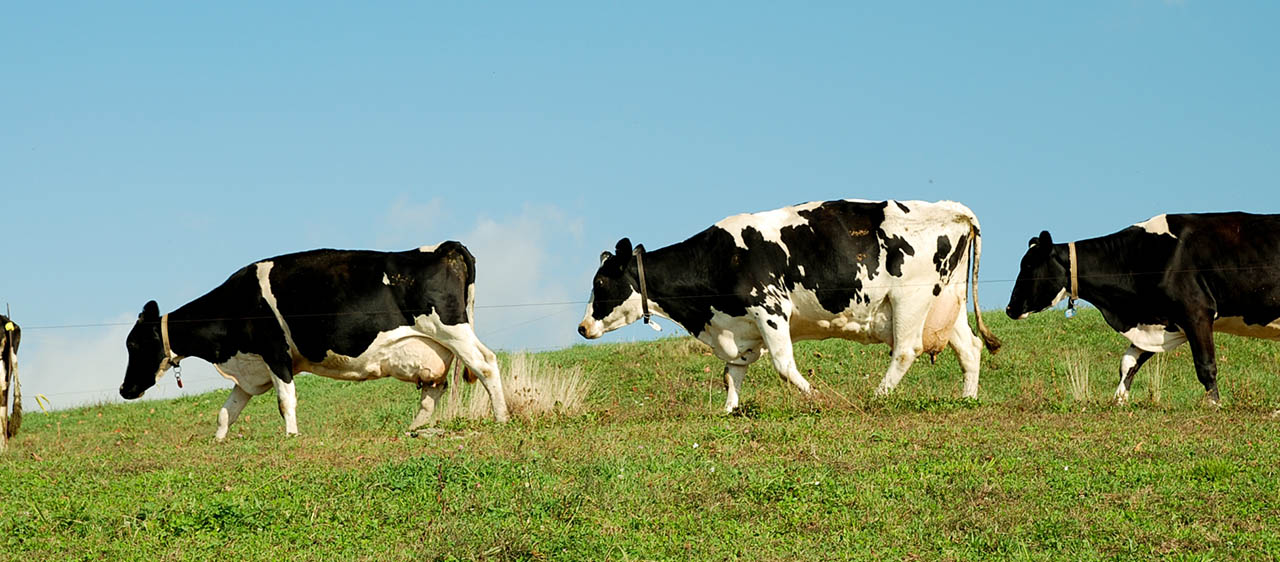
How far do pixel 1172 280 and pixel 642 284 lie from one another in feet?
22.1

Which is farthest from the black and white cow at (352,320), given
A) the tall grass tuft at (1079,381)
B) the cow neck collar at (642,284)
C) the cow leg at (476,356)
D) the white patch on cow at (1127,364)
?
the white patch on cow at (1127,364)

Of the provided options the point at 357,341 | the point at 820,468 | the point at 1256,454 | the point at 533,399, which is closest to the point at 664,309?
the point at 533,399

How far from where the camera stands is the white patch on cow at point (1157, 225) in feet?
54.1

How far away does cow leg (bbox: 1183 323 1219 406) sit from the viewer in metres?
15.7

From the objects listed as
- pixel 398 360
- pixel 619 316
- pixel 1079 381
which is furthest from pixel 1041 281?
pixel 398 360

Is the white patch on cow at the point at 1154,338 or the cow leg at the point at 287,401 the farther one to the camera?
the white patch on cow at the point at 1154,338

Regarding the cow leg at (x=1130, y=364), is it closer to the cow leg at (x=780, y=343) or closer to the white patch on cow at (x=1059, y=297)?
the white patch on cow at (x=1059, y=297)

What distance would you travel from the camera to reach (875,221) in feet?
54.0

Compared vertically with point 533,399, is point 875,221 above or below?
above

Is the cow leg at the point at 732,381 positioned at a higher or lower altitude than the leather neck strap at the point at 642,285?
lower

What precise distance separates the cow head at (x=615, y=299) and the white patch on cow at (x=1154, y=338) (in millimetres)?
6445

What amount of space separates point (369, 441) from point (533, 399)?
143 inches

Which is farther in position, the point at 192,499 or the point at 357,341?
the point at 357,341

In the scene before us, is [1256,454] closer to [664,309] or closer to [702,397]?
[664,309]
